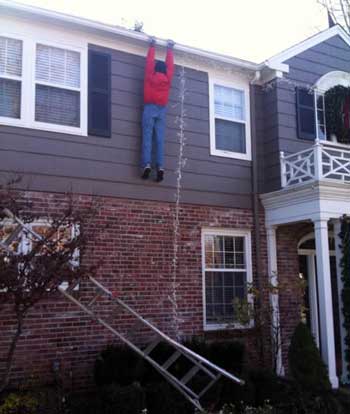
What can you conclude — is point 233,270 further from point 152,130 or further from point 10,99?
point 10,99

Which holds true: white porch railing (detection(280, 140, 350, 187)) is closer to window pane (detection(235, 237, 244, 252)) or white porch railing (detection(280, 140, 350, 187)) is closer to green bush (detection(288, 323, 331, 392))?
window pane (detection(235, 237, 244, 252))

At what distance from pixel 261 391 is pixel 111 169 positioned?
166 inches

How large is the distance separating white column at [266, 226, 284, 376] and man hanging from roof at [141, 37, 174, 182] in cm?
266

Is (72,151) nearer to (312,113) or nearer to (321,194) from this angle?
(321,194)

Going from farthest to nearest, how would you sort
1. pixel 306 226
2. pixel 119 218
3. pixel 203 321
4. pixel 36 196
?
1. pixel 306 226
2. pixel 203 321
3. pixel 119 218
4. pixel 36 196

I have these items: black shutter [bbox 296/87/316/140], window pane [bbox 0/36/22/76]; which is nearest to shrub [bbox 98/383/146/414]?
window pane [bbox 0/36/22/76]

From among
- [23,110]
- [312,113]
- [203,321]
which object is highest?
[312,113]

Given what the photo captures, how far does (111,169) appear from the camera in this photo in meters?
9.00

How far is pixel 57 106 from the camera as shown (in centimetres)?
876

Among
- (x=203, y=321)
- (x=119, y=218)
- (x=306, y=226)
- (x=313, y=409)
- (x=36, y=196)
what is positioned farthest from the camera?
(x=306, y=226)

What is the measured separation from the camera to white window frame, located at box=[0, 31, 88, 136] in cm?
841

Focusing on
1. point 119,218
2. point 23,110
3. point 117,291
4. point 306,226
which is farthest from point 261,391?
point 23,110

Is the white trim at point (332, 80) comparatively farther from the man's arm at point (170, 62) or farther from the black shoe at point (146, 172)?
the black shoe at point (146, 172)

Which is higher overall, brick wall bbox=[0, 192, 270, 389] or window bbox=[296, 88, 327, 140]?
window bbox=[296, 88, 327, 140]
